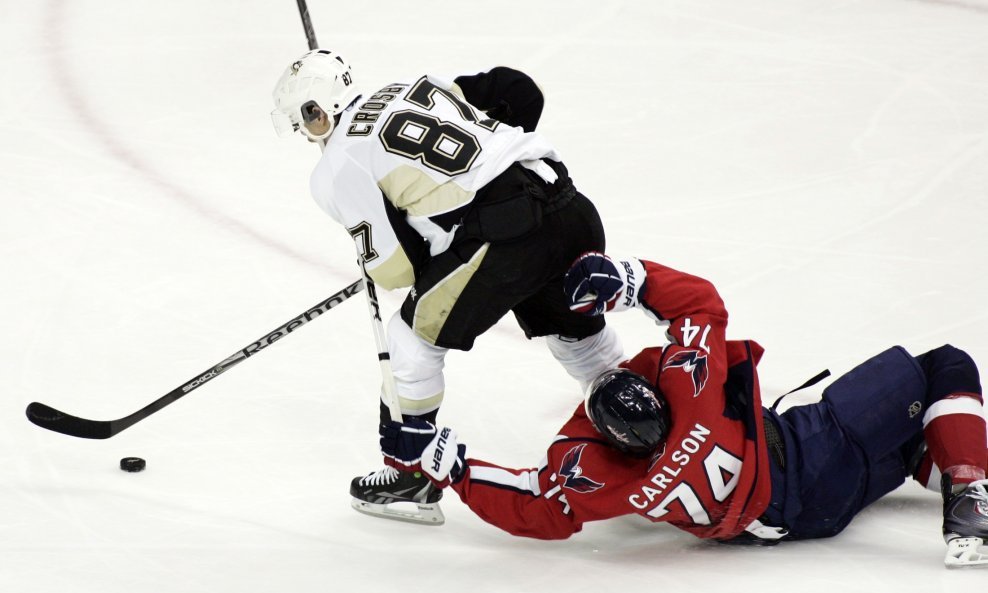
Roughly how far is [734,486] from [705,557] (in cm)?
23

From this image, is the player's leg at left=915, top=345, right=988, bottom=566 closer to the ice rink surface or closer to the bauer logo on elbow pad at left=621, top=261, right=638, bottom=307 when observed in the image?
the ice rink surface

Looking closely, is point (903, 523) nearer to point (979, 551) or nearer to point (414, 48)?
point (979, 551)

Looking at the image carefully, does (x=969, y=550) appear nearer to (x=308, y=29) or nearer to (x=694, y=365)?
(x=694, y=365)

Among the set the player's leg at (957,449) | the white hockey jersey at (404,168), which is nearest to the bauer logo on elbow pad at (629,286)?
the white hockey jersey at (404,168)

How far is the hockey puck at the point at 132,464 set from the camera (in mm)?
3381

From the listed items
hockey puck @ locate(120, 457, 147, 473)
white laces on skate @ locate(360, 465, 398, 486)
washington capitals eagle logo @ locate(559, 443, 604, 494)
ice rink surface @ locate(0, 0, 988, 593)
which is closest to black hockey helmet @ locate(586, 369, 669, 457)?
washington capitals eagle logo @ locate(559, 443, 604, 494)

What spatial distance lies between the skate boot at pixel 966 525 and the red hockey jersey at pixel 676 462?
1.29 ft

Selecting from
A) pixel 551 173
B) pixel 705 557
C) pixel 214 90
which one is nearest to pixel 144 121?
pixel 214 90

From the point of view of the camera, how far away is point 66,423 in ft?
11.3

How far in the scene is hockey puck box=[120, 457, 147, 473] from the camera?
133 inches

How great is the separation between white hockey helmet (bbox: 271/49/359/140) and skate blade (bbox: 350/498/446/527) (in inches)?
38.5

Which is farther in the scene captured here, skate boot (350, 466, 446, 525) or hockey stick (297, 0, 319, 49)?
hockey stick (297, 0, 319, 49)

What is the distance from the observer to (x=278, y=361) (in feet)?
13.1

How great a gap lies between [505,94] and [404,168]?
1.73 feet
